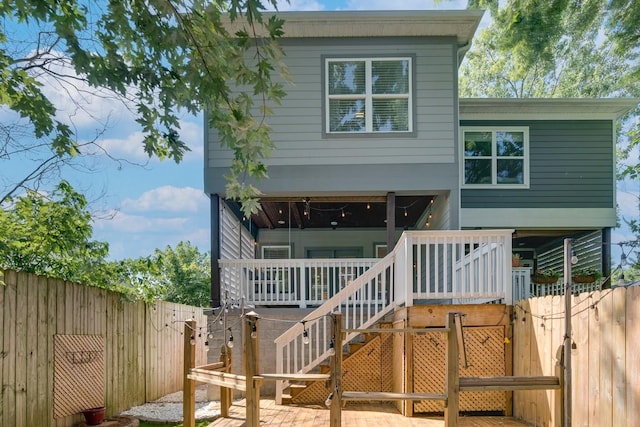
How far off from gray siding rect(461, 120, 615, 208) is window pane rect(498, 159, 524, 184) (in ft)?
0.66

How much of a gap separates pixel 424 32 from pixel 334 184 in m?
2.97

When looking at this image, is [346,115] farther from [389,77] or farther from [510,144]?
[510,144]

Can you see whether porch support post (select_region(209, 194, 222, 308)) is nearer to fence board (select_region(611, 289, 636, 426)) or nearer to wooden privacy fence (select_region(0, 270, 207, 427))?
wooden privacy fence (select_region(0, 270, 207, 427))

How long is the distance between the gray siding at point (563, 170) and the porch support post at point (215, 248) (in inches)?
A: 200

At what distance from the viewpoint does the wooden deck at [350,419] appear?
621 centimetres

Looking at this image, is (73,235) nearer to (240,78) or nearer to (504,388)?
(240,78)

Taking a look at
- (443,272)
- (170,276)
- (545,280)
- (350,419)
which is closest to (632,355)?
(443,272)

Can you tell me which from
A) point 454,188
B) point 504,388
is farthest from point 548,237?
point 504,388

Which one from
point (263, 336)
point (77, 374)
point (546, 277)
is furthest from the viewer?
point (546, 277)

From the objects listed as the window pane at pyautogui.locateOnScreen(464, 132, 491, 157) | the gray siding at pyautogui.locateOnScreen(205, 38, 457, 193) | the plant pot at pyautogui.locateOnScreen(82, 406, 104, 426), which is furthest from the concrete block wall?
the window pane at pyautogui.locateOnScreen(464, 132, 491, 157)

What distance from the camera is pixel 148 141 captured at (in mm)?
3188

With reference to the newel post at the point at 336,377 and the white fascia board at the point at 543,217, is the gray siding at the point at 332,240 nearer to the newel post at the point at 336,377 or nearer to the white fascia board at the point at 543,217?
the white fascia board at the point at 543,217

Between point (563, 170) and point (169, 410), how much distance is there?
8.80m

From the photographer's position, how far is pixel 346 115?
8.64 metres
